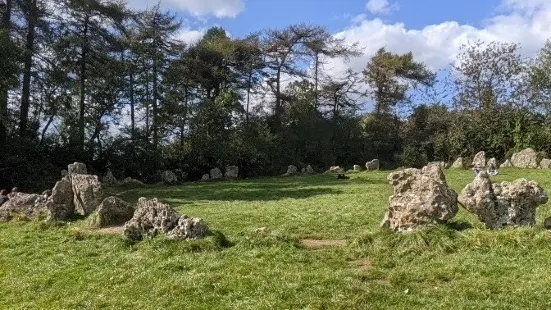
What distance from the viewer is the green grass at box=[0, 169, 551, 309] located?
270 inches

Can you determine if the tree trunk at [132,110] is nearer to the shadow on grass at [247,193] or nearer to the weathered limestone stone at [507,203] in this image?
the shadow on grass at [247,193]

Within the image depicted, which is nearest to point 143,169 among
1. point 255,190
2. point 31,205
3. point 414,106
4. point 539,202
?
point 255,190

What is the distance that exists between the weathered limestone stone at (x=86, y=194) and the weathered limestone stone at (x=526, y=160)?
69.6 feet

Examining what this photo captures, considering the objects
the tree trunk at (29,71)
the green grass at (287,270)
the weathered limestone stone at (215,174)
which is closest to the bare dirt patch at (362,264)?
the green grass at (287,270)

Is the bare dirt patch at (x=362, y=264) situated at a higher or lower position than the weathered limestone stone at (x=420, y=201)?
lower

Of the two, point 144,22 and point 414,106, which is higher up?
point 144,22

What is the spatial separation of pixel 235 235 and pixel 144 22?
27.9m

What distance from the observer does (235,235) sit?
10.6 m

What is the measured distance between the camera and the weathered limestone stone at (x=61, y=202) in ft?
46.6

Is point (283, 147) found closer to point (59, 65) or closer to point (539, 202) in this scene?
point (59, 65)

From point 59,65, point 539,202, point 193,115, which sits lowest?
point 539,202

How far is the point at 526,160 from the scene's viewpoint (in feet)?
92.2

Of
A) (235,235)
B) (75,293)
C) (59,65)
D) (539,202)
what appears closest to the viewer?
(75,293)

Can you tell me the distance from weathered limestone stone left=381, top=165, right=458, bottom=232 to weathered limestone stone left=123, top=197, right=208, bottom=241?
338cm
